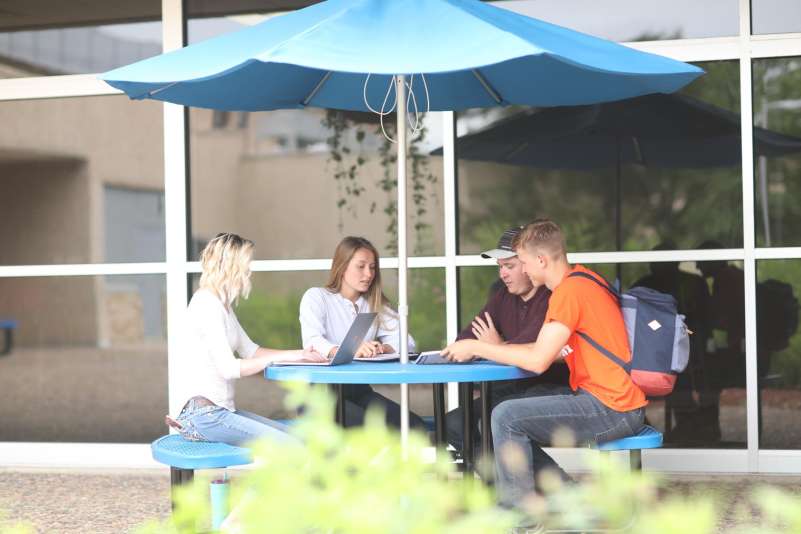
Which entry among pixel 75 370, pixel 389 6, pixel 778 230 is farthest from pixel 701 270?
pixel 75 370

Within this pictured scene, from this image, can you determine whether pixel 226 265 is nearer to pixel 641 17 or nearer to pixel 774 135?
pixel 641 17

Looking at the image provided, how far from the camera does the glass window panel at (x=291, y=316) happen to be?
17.9ft

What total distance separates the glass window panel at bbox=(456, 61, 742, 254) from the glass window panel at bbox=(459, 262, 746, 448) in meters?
0.14

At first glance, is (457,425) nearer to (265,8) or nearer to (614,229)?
(614,229)

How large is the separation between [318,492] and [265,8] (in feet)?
17.0

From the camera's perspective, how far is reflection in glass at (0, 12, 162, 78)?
595cm

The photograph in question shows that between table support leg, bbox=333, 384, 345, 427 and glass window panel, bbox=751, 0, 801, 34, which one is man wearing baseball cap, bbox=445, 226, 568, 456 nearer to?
table support leg, bbox=333, 384, 345, 427

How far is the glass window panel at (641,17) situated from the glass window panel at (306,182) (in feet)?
2.64

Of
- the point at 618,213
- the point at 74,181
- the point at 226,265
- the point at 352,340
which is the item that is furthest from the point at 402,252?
the point at 74,181

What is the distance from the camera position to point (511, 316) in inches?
171

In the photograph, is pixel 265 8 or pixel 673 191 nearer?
pixel 673 191

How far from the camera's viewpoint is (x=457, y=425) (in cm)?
448

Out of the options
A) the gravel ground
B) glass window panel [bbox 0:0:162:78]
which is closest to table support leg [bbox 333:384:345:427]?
the gravel ground

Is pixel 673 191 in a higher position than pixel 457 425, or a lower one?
higher
